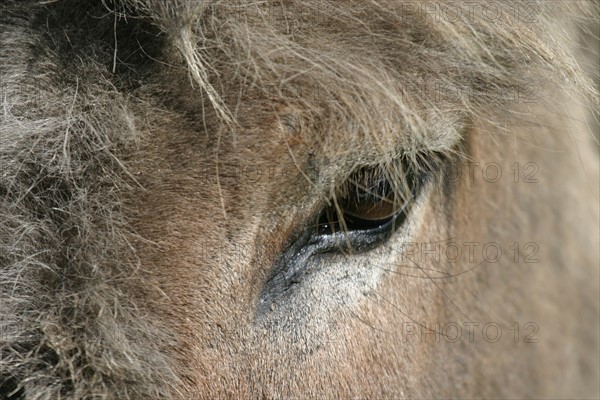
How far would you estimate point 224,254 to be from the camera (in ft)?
4.70

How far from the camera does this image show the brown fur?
4.38 feet

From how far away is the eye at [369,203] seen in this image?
1.56 m

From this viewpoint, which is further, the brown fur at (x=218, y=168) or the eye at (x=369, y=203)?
the eye at (x=369, y=203)

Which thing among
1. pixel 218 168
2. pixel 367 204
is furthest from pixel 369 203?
pixel 218 168

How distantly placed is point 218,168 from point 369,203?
1.12 feet

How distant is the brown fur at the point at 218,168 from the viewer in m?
1.33

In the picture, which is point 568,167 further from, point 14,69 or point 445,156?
point 14,69

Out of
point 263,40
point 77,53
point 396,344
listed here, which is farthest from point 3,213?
point 396,344

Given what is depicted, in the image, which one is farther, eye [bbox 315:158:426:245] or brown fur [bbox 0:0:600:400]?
eye [bbox 315:158:426:245]

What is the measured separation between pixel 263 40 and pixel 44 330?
0.63 metres

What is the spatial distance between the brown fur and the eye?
0.02 metres

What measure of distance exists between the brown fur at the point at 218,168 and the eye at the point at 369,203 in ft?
0.07

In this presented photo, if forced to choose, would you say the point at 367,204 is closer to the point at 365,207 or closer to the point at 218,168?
the point at 365,207

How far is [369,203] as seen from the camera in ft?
5.28
